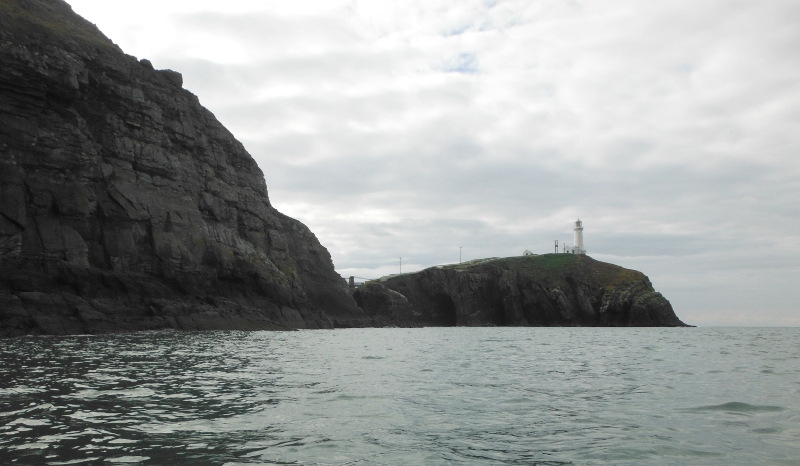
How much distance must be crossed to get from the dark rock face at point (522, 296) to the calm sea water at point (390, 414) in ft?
303

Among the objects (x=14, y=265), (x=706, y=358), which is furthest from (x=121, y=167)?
(x=706, y=358)

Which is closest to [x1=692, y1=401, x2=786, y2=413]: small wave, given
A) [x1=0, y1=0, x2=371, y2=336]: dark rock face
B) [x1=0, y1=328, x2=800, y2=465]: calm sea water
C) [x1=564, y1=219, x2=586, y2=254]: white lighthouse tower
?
[x1=0, y1=328, x2=800, y2=465]: calm sea water

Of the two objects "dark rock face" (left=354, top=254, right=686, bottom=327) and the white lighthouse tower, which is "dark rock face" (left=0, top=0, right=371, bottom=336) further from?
the white lighthouse tower

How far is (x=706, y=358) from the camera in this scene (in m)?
31.0

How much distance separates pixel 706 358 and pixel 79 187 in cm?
5750

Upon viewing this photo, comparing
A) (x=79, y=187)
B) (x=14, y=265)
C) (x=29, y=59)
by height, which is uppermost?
(x=29, y=59)

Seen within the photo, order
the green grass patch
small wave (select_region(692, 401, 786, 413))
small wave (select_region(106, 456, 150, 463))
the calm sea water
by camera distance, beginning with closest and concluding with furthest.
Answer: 1. small wave (select_region(106, 456, 150, 463))
2. the calm sea water
3. small wave (select_region(692, 401, 786, 413))
4. the green grass patch

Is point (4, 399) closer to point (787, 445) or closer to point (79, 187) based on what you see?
point (787, 445)

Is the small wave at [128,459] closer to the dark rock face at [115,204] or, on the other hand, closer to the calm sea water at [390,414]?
the calm sea water at [390,414]

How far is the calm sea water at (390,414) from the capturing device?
9.90m

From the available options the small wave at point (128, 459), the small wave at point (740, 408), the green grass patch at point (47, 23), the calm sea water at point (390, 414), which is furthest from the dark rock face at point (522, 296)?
the small wave at point (128, 459)

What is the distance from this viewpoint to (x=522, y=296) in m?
134

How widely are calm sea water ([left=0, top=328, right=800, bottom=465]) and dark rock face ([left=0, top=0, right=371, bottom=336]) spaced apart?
1210 inches

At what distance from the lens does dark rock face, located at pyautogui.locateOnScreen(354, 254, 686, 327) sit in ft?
403
